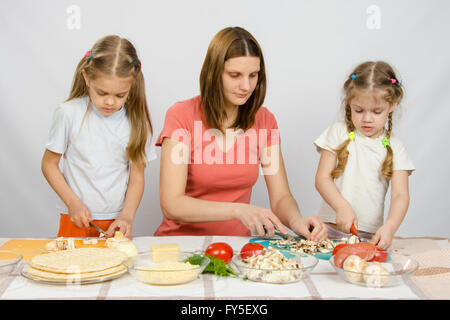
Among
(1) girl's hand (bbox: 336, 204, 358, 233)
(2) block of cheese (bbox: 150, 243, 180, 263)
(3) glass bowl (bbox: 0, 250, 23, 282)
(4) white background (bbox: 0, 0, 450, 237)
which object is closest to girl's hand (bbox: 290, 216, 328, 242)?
(1) girl's hand (bbox: 336, 204, 358, 233)

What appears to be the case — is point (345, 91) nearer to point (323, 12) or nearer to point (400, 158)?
point (400, 158)

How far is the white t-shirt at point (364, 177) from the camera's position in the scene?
6.77ft

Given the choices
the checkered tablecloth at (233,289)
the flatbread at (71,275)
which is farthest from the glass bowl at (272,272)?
the flatbread at (71,275)

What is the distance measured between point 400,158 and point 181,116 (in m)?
0.85

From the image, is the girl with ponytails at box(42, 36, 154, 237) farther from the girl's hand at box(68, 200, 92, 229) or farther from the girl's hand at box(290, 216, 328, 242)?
the girl's hand at box(290, 216, 328, 242)

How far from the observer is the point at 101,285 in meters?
1.22

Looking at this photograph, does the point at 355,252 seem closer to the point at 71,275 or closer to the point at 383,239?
the point at 383,239

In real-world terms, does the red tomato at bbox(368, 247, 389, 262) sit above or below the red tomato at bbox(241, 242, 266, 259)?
below

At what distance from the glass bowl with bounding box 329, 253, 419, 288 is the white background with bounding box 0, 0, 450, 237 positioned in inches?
65.6

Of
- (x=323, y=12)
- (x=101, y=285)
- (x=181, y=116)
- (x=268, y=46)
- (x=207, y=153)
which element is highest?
(x=323, y=12)

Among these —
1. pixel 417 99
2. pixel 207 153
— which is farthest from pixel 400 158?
pixel 417 99

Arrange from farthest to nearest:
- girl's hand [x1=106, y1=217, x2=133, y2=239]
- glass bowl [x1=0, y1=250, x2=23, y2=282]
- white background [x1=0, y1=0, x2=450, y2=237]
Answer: white background [x1=0, y1=0, x2=450, y2=237], girl's hand [x1=106, y1=217, x2=133, y2=239], glass bowl [x1=0, y1=250, x2=23, y2=282]

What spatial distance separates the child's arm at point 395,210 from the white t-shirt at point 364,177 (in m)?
0.08

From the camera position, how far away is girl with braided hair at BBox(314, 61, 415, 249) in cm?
199
